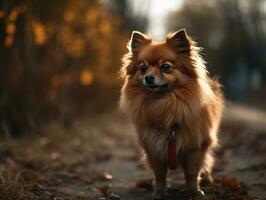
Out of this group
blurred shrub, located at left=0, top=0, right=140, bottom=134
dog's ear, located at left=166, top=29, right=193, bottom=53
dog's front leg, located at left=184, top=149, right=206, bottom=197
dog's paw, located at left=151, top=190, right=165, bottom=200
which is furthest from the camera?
blurred shrub, located at left=0, top=0, right=140, bottom=134

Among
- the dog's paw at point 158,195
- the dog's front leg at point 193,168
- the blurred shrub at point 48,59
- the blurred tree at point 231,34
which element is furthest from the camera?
the blurred tree at point 231,34

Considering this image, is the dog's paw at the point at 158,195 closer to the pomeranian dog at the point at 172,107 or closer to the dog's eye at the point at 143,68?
the pomeranian dog at the point at 172,107

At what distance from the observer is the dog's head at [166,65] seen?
21.1 feet

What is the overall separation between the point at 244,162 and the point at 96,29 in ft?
25.0

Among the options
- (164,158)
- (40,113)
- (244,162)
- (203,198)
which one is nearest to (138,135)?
(164,158)

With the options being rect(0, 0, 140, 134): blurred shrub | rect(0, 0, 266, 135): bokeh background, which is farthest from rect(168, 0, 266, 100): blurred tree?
rect(0, 0, 140, 134): blurred shrub

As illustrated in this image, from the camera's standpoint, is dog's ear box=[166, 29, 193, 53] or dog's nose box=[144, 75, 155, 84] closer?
dog's nose box=[144, 75, 155, 84]

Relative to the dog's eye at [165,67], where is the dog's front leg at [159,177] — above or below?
below

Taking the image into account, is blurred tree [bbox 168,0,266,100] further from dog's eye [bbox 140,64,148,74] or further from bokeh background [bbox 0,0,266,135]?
dog's eye [bbox 140,64,148,74]

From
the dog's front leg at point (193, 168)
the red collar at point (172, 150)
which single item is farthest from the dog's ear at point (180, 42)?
the dog's front leg at point (193, 168)

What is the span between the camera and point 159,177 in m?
6.66

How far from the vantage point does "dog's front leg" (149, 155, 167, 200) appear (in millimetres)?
6613

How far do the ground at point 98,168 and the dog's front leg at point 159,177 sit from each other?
13 cm

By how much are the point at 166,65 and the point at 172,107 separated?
492 mm
